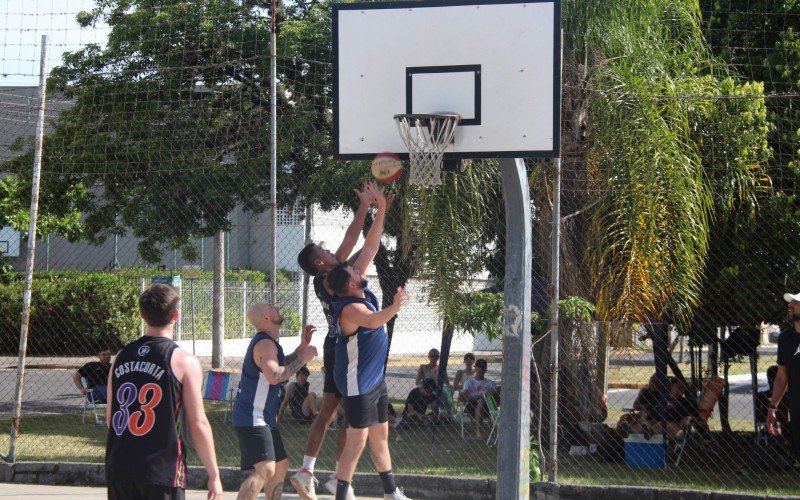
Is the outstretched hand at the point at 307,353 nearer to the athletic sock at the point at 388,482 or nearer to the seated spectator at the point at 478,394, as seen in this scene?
the athletic sock at the point at 388,482

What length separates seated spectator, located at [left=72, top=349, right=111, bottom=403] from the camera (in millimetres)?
13336

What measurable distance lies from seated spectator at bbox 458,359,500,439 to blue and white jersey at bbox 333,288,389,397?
16.4ft

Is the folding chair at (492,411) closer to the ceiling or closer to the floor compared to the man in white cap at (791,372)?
closer to the floor

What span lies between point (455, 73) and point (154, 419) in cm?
331

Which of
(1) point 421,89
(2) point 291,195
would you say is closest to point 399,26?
(1) point 421,89

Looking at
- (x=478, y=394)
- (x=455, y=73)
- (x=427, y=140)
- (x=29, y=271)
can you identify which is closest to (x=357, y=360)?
(x=427, y=140)

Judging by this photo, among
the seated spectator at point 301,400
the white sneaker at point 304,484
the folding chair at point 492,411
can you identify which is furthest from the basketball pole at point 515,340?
the seated spectator at point 301,400

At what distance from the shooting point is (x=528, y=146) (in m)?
6.47

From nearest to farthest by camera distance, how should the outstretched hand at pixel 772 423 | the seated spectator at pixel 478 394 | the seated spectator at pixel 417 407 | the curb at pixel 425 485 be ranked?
the outstretched hand at pixel 772 423 < the curb at pixel 425 485 < the seated spectator at pixel 478 394 < the seated spectator at pixel 417 407

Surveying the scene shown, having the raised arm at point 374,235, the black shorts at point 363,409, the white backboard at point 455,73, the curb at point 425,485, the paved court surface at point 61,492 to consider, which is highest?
the white backboard at point 455,73

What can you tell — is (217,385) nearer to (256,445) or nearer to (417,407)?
(417,407)

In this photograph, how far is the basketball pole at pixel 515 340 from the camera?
6.21 metres

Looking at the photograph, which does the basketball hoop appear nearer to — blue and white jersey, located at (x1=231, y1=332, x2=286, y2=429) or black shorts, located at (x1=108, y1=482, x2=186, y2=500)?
blue and white jersey, located at (x1=231, y1=332, x2=286, y2=429)

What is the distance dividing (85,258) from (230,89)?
58.4ft
